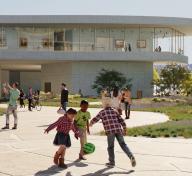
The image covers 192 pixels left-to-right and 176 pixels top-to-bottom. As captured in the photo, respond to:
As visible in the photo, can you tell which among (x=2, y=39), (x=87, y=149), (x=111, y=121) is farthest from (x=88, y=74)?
(x=111, y=121)

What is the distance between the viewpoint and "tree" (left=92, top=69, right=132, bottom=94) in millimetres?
59344

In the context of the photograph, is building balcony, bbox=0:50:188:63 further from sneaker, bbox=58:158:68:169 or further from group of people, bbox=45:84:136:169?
sneaker, bbox=58:158:68:169

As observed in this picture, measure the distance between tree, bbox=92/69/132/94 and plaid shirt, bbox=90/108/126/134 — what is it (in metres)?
47.3

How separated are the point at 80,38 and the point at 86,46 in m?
1.22

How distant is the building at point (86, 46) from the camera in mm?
58500

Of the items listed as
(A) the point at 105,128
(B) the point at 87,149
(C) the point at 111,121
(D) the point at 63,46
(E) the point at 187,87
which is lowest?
(B) the point at 87,149

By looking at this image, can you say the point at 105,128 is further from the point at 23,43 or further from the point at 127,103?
the point at 23,43

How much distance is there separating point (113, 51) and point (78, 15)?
534cm

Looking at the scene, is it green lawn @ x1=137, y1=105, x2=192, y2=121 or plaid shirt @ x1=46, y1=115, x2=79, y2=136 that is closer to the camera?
plaid shirt @ x1=46, y1=115, x2=79, y2=136

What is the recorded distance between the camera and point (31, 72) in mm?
86875

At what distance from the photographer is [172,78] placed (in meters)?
61.1

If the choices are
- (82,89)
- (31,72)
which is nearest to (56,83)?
(82,89)

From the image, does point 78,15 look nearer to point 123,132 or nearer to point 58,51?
point 58,51

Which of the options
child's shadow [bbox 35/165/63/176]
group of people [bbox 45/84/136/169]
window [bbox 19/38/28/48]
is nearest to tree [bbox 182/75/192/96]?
window [bbox 19/38/28/48]
